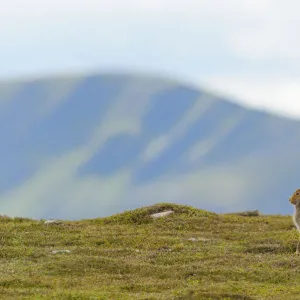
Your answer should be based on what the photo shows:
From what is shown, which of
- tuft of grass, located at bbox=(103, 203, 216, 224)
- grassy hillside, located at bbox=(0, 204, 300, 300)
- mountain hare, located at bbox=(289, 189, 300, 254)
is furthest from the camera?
tuft of grass, located at bbox=(103, 203, 216, 224)

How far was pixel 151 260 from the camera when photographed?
105ft

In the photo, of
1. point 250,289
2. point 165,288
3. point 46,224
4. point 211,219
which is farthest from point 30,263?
point 211,219

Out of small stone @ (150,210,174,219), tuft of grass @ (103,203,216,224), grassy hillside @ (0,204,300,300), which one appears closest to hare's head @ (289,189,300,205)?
grassy hillside @ (0,204,300,300)

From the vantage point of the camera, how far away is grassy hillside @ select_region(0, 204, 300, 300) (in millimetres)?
25812

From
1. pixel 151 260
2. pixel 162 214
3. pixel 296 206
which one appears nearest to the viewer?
pixel 151 260

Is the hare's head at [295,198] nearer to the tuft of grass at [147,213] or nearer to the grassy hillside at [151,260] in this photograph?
the grassy hillside at [151,260]

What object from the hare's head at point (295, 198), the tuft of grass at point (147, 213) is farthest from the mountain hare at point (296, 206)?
the tuft of grass at point (147, 213)

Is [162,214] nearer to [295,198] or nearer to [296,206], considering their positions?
[295,198]

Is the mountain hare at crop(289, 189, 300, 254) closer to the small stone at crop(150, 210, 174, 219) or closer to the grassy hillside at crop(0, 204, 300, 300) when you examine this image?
the grassy hillside at crop(0, 204, 300, 300)

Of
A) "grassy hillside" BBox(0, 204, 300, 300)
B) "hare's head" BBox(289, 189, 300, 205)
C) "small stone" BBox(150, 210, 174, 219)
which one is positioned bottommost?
"grassy hillside" BBox(0, 204, 300, 300)

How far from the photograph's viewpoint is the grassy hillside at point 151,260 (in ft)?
84.7

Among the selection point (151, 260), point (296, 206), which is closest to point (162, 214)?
point (296, 206)

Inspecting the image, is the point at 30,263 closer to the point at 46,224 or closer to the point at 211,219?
the point at 46,224

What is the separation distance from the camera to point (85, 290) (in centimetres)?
2561
